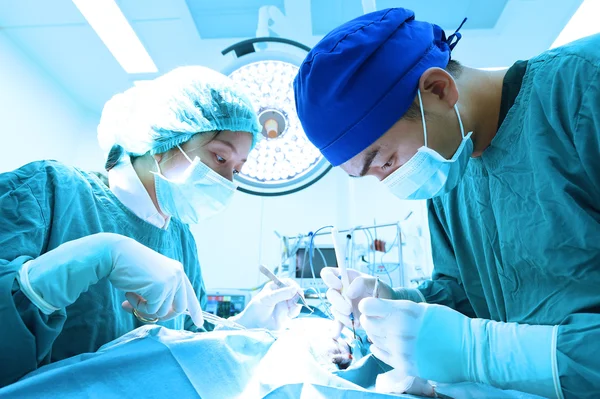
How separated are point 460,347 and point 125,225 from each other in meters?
0.98

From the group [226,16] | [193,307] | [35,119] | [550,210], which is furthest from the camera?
[35,119]

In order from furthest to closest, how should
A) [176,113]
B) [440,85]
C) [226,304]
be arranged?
[226,304]
[176,113]
[440,85]

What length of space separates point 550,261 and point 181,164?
3.29 ft

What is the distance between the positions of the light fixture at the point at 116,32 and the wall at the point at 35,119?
986 millimetres

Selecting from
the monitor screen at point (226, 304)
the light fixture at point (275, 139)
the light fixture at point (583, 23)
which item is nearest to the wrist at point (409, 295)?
the light fixture at point (275, 139)

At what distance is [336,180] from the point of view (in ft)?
10.6

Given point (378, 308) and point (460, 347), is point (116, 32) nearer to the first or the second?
point (378, 308)

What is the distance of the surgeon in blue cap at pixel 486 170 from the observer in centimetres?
63

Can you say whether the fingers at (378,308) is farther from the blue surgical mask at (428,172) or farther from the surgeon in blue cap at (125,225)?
the surgeon in blue cap at (125,225)

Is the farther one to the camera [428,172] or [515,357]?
[428,172]

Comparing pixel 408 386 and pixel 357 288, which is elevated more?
pixel 357 288

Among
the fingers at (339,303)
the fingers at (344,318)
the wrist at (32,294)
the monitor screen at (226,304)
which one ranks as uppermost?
the wrist at (32,294)

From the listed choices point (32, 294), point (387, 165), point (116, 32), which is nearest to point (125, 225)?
point (32, 294)

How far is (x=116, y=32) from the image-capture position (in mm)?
1943
